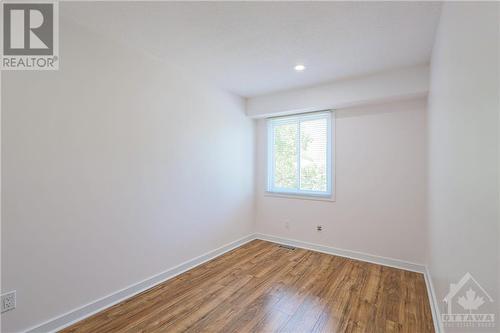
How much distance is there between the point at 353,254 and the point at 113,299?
3.09m

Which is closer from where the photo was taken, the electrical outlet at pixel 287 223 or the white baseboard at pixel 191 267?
the white baseboard at pixel 191 267

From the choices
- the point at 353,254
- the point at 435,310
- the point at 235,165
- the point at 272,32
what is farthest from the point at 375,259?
the point at 272,32

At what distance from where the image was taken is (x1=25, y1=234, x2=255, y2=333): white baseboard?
1869mm

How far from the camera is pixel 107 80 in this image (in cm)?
222

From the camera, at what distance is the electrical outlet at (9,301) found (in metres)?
1.66

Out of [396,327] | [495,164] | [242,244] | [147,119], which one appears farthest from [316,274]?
[147,119]

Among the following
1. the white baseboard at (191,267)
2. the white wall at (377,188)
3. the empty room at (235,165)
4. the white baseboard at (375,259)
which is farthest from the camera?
the white wall at (377,188)

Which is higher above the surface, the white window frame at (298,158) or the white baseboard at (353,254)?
the white window frame at (298,158)

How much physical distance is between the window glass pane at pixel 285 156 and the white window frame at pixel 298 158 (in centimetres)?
6

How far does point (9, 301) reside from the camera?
1680mm

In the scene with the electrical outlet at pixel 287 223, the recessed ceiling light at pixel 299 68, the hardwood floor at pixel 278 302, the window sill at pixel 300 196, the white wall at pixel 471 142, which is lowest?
the hardwood floor at pixel 278 302

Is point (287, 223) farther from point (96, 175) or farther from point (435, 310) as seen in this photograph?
point (96, 175)

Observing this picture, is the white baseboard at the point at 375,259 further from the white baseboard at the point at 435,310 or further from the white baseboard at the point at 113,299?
the white baseboard at the point at 113,299

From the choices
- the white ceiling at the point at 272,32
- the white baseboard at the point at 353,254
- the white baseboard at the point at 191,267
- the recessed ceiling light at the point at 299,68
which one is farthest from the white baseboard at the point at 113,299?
the recessed ceiling light at the point at 299,68
